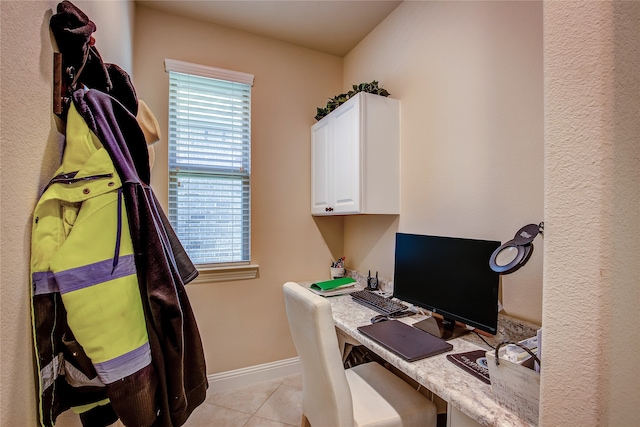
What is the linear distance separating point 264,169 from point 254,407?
6.07 ft

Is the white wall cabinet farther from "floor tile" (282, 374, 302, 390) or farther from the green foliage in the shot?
"floor tile" (282, 374, 302, 390)

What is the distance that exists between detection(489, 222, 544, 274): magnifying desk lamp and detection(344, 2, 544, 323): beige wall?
364 mm

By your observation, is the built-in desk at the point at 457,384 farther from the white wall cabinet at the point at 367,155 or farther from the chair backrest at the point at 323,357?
the white wall cabinet at the point at 367,155

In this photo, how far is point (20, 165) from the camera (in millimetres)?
614

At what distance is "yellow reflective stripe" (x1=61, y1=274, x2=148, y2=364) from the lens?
0.66 metres

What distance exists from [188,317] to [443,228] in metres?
1.48

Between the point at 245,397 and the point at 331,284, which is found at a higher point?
the point at 331,284

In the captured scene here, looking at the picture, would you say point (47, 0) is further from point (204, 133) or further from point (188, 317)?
point (204, 133)

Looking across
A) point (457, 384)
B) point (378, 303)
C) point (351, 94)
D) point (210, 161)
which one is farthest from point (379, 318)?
point (210, 161)

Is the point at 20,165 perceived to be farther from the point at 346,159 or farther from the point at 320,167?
the point at 320,167

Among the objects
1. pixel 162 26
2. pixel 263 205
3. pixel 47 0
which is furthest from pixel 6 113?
pixel 162 26

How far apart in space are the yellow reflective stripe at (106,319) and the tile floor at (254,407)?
5.50ft

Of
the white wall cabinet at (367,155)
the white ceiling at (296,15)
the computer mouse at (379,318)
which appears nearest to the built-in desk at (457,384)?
the computer mouse at (379,318)

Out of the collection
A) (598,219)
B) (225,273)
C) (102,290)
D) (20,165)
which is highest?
(20,165)
